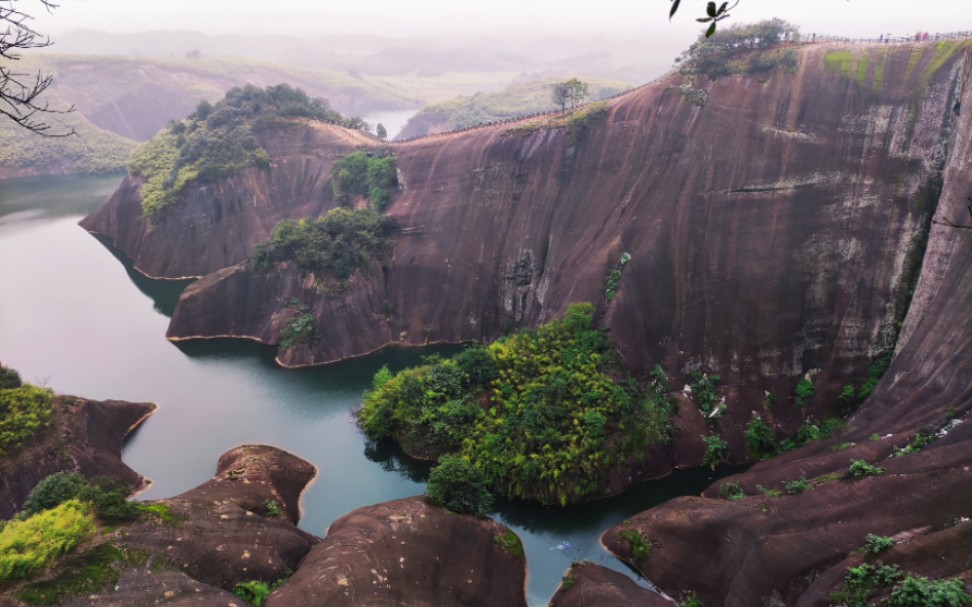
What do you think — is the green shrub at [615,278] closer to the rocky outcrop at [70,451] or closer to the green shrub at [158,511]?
the green shrub at [158,511]

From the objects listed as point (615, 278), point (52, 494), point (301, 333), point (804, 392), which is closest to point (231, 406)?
point (301, 333)

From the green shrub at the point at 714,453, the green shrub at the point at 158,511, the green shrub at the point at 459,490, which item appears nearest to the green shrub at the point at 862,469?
the green shrub at the point at 714,453

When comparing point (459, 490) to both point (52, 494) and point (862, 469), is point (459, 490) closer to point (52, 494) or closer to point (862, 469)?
point (52, 494)

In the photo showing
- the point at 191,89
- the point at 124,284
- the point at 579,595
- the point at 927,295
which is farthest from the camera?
the point at 191,89

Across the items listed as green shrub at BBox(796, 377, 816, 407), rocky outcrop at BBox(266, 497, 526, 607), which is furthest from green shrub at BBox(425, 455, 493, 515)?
A: green shrub at BBox(796, 377, 816, 407)

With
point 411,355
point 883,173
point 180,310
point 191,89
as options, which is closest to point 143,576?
point 411,355

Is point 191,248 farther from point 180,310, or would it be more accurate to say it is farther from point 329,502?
point 329,502
